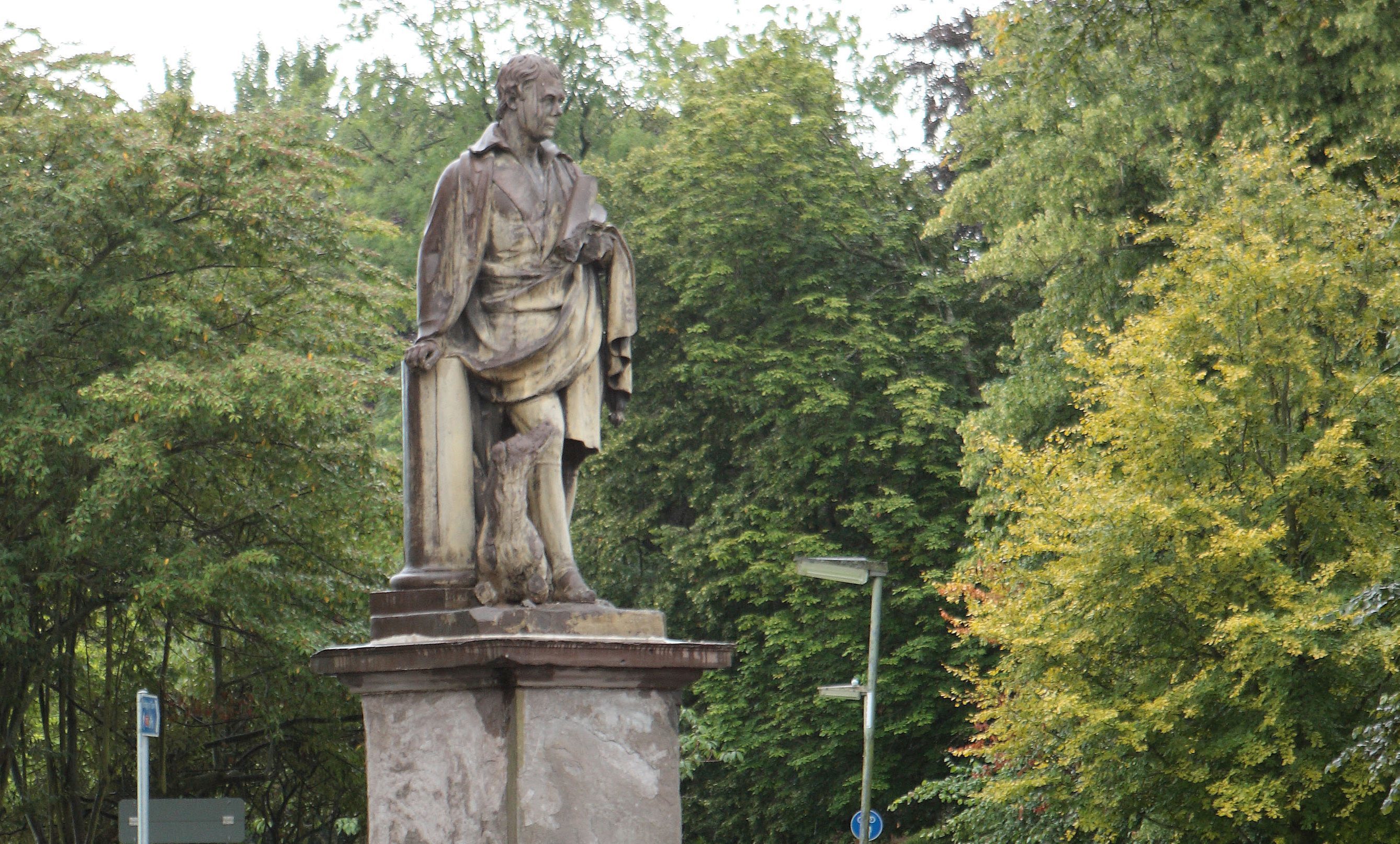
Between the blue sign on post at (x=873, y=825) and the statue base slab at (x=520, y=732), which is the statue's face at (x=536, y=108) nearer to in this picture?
the statue base slab at (x=520, y=732)

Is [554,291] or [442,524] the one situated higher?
[554,291]

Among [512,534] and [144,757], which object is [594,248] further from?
[144,757]

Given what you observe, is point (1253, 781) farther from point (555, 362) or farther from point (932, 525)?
point (555, 362)

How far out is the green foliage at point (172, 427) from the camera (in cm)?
2086

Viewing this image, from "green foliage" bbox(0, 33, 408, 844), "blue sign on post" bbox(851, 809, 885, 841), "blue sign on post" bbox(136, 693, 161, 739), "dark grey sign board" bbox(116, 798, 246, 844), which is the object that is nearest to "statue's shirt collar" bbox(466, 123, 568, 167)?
"blue sign on post" bbox(136, 693, 161, 739)

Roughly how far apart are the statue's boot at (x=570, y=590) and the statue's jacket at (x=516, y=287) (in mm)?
512

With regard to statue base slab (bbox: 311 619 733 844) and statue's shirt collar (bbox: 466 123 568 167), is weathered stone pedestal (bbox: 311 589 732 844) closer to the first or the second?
statue base slab (bbox: 311 619 733 844)

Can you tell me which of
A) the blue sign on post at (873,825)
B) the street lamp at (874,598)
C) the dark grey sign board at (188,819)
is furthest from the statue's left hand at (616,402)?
the blue sign on post at (873,825)

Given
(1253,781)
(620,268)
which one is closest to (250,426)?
(1253,781)

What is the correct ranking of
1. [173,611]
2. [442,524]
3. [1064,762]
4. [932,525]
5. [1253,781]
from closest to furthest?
[442,524] → [1253,781] → [1064,762] → [173,611] → [932,525]

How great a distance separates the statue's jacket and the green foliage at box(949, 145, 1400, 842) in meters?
12.3

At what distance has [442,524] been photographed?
6.80 metres

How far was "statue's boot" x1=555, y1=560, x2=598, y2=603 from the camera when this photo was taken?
22.1ft

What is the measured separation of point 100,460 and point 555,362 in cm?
1545
